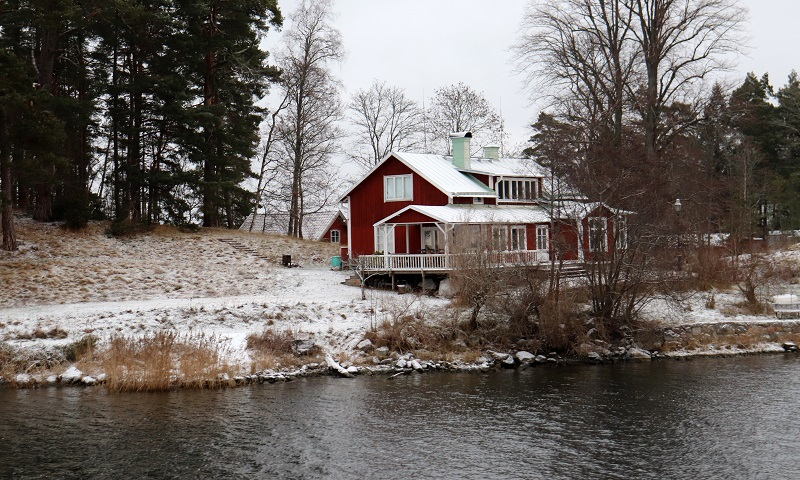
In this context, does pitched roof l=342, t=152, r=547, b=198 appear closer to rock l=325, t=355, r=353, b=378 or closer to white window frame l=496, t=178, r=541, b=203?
white window frame l=496, t=178, r=541, b=203

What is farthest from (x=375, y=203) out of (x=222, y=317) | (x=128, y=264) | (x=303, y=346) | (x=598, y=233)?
(x=303, y=346)

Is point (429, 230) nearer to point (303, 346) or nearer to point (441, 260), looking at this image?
point (441, 260)

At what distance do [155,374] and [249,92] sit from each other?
27.7 metres

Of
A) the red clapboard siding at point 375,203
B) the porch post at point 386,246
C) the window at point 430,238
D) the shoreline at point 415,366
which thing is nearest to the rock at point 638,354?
the shoreline at point 415,366

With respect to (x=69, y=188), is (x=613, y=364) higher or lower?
lower

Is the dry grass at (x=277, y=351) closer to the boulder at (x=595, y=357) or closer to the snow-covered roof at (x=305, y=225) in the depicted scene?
the boulder at (x=595, y=357)

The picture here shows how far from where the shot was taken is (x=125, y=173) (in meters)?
38.6

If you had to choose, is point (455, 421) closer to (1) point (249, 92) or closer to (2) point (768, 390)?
(2) point (768, 390)

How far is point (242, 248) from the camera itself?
36750mm

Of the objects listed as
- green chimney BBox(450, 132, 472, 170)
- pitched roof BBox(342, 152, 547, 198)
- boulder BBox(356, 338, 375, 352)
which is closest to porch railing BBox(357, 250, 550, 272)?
pitched roof BBox(342, 152, 547, 198)

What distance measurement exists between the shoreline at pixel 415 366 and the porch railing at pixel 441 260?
351 centimetres

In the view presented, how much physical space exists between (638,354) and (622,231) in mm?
4648

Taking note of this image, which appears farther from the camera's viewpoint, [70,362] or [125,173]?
[125,173]

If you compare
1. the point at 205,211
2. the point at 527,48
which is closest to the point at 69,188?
the point at 205,211
